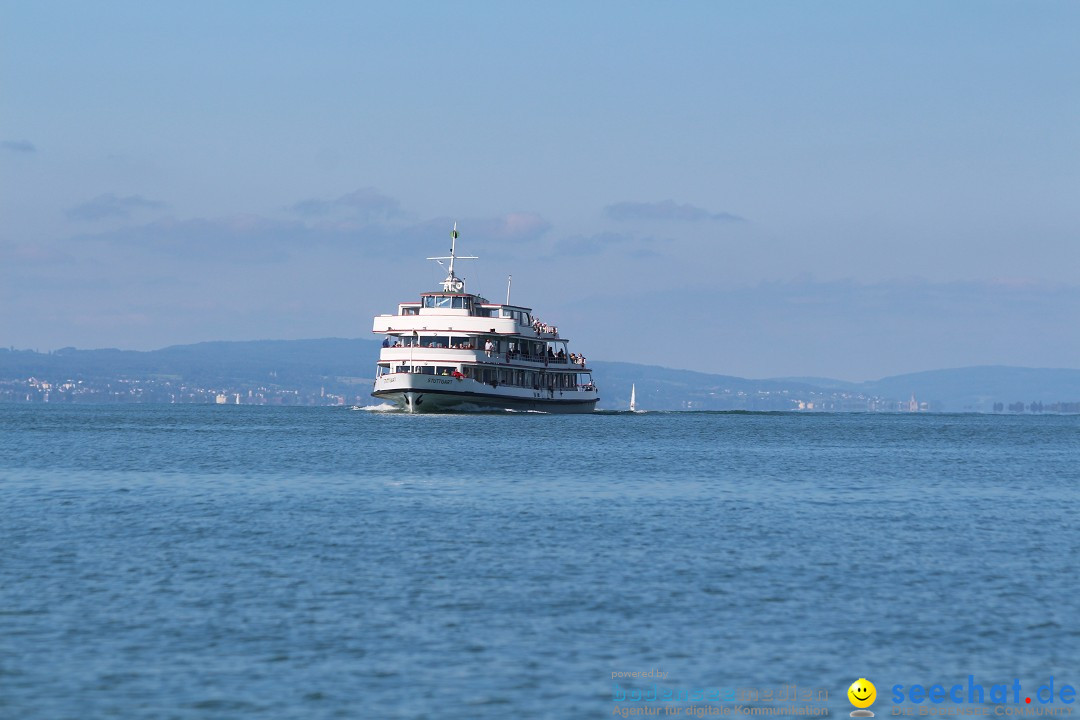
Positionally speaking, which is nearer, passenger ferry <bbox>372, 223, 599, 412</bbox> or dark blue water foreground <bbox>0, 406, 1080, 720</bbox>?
dark blue water foreground <bbox>0, 406, 1080, 720</bbox>

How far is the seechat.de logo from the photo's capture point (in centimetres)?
1595

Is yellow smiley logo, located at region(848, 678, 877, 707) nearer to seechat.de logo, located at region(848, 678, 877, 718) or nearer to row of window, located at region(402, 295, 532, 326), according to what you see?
seechat.de logo, located at region(848, 678, 877, 718)

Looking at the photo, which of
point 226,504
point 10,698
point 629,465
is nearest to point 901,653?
point 10,698

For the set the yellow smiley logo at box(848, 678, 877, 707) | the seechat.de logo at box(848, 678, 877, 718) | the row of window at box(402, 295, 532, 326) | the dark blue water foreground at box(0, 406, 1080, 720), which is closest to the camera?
the seechat.de logo at box(848, 678, 877, 718)

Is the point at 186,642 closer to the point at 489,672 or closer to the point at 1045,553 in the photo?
the point at 489,672

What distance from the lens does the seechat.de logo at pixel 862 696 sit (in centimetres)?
1595

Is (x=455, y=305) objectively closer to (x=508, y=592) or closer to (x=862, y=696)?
(x=508, y=592)

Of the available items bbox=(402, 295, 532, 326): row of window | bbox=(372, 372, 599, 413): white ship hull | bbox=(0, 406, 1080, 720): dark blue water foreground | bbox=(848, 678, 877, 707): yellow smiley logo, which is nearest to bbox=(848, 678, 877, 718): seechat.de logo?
bbox=(848, 678, 877, 707): yellow smiley logo

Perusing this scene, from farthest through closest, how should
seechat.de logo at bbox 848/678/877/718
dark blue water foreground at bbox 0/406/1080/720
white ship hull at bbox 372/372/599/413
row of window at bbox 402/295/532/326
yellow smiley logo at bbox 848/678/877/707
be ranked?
row of window at bbox 402/295/532/326
white ship hull at bbox 372/372/599/413
dark blue water foreground at bbox 0/406/1080/720
yellow smiley logo at bbox 848/678/877/707
seechat.de logo at bbox 848/678/877/718

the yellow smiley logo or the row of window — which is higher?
the row of window

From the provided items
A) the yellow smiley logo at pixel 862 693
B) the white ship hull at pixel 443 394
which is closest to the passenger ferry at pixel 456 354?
the white ship hull at pixel 443 394

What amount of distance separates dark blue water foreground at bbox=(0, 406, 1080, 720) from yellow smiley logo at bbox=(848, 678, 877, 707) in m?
0.13

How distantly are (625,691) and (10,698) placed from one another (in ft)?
23.4

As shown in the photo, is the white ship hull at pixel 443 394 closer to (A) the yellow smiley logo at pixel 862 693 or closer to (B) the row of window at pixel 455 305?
(B) the row of window at pixel 455 305
